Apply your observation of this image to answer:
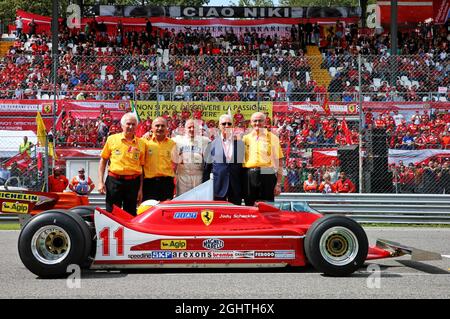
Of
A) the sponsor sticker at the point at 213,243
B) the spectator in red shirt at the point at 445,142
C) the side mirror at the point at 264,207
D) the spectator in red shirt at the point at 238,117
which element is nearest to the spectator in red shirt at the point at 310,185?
the spectator in red shirt at the point at 238,117

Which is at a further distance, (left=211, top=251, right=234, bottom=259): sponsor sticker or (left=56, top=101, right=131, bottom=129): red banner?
(left=56, top=101, right=131, bottom=129): red banner

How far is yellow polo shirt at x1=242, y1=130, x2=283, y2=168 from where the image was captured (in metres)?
9.12

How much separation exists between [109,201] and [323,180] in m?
8.05

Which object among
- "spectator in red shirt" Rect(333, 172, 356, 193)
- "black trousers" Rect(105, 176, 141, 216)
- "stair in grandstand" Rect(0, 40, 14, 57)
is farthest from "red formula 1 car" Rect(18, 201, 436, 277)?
"stair in grandstand" Rect(0, 40, 14, 57)

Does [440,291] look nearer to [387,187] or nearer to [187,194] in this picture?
[187,194]

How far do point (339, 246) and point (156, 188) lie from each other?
8.76ft

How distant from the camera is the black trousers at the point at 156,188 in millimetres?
8984

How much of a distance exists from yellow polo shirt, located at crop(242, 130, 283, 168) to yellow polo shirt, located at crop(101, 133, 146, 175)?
144cm

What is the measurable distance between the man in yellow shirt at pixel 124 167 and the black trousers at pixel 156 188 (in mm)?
349

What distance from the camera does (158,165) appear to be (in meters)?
8.94

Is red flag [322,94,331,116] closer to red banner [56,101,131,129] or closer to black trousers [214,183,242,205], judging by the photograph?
red banner [56,101,131,129]

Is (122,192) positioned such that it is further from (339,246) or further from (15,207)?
(339,246)

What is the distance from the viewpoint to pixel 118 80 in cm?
2139

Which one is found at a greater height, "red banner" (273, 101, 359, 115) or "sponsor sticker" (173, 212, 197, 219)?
"red banner" (273, 101, 359, 115)
